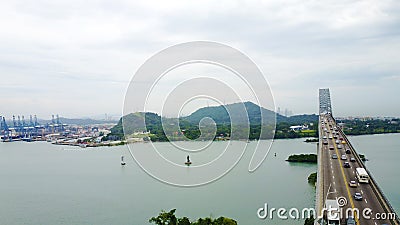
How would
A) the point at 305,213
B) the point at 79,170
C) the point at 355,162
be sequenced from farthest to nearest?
the point at 79,170
the point at 355,162
the point at 305,213

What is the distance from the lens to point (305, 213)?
498 centimetres

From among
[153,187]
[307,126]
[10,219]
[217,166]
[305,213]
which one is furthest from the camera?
[307,126]

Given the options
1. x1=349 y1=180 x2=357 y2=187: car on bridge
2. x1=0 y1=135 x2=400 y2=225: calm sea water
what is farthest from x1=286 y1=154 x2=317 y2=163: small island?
x1=349 y1=180 x2=357 y2=187: car on bridge

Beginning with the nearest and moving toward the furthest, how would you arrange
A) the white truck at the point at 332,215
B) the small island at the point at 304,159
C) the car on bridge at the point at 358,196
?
1. the white truck at the point at 332,215
2. the car on bridge at the point at 358,196
3. the small island at the point at 304,159

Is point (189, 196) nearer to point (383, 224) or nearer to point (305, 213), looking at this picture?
point (305, 213)

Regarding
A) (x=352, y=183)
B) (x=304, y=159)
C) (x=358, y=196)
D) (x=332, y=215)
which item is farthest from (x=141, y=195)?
(x=304, y=159)

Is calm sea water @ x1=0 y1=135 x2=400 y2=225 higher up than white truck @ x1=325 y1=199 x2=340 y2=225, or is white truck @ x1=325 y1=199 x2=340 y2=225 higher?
white truck @ x1=325 y1=199 x2=340 y2=225

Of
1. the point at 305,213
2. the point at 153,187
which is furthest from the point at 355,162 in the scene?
the point at 153,187

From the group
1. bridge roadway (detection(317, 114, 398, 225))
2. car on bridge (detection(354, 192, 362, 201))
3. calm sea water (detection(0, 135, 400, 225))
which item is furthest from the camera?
calm sea water (detection(0, 135, 400, 225))

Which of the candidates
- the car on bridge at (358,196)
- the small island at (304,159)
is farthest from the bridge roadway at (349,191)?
the small island at (304,159)

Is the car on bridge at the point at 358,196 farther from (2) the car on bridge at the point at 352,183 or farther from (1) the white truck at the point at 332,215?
(1) the white truck at the point at 332,215

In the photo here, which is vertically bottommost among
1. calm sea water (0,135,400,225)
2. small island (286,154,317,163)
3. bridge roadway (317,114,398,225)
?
calm sea water (0,135,400,225)

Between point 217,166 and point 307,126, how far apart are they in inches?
943

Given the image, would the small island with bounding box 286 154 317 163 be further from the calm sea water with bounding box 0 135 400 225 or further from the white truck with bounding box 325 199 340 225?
the white truck with bounding box 325 199 340 225
